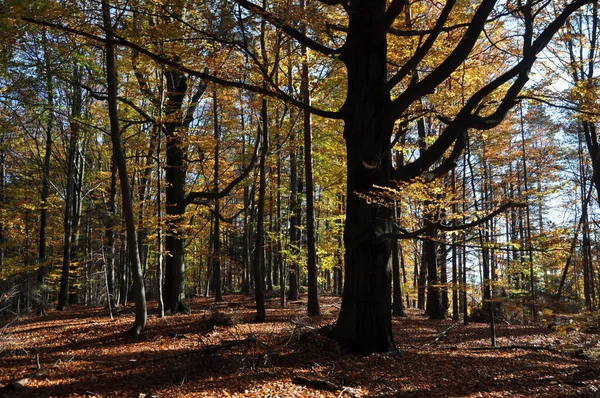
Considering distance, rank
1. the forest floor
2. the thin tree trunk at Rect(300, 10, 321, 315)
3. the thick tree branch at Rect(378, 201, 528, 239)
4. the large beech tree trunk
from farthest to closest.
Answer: the thin tree trunk at Rect(300, 10, 321, 315) → the large beech tree trunk → the thick tree branch at Rect(378, 201, 528, 239) → the forest floor

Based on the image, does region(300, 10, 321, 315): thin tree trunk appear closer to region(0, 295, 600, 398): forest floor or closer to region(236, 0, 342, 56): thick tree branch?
region(0, 295, 600, 398): forest floor

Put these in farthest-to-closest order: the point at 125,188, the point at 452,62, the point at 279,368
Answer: the point at 125,188, the point at 279,368, the point at 452,62

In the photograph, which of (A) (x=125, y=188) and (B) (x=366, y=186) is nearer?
(B) (x=366, y=186)

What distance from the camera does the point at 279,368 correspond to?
19.4 ft

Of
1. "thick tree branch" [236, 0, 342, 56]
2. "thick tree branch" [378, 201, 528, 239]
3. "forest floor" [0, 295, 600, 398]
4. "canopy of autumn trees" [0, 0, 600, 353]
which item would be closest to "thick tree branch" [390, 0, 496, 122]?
"canopy of autumn trees" [0, 0, 600, 353]

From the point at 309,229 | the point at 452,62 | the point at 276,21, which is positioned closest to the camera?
the point at 452,62

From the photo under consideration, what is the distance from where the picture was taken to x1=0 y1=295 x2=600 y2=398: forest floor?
5176mm

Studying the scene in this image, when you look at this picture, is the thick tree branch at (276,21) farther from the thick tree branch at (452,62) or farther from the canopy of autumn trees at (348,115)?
the thick tree branch at (452,62)

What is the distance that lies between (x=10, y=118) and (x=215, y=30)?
45.1 feet

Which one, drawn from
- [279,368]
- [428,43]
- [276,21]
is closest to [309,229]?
[279,368]

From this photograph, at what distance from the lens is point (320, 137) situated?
16.2 m

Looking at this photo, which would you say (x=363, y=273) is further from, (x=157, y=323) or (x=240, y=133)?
(x=240, y=133)

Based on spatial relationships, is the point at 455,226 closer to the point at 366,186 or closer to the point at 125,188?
the point at 366,186

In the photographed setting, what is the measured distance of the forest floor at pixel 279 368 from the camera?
5176mm
